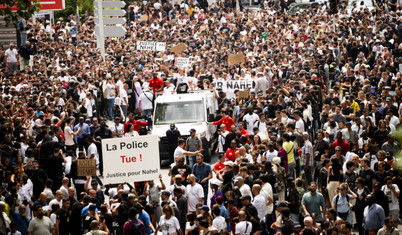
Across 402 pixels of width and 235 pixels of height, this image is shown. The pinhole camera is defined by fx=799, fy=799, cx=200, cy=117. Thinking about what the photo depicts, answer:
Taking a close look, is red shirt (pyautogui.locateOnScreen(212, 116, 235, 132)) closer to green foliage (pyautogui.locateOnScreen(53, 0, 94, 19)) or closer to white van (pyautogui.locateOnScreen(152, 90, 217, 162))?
white van (pyautogui.locateOnScreen(152, 90, 217, 162))

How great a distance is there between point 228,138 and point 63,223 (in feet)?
20.7

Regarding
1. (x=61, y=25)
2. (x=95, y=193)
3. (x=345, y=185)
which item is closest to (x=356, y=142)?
(x=345, y=185)

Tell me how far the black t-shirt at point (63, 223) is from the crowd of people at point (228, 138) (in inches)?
1.5

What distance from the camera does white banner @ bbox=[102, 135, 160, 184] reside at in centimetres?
1584

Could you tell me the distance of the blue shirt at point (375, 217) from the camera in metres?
15.0

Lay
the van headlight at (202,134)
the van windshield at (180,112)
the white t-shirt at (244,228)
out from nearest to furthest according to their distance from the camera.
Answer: the white t-shirt at (244,228) → the van headlight at (202,134) → the van windshield at (180,112)

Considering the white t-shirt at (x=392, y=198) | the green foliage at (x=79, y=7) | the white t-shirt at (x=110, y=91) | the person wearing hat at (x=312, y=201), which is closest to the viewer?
the person wearing hat at (x=312, y=201)

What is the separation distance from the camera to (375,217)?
590 inches

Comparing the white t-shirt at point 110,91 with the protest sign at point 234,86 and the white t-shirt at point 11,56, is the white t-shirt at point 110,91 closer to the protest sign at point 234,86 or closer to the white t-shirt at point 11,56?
the protest sign at point 234,86

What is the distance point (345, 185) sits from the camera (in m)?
15.6

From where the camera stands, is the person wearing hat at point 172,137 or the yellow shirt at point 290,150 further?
the person wearing hat at point 172,137

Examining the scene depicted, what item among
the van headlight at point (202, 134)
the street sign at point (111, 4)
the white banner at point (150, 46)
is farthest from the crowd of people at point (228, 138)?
the street sign at point (111, 4)

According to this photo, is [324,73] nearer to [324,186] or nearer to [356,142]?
[356,142]

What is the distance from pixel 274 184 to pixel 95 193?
360cm
